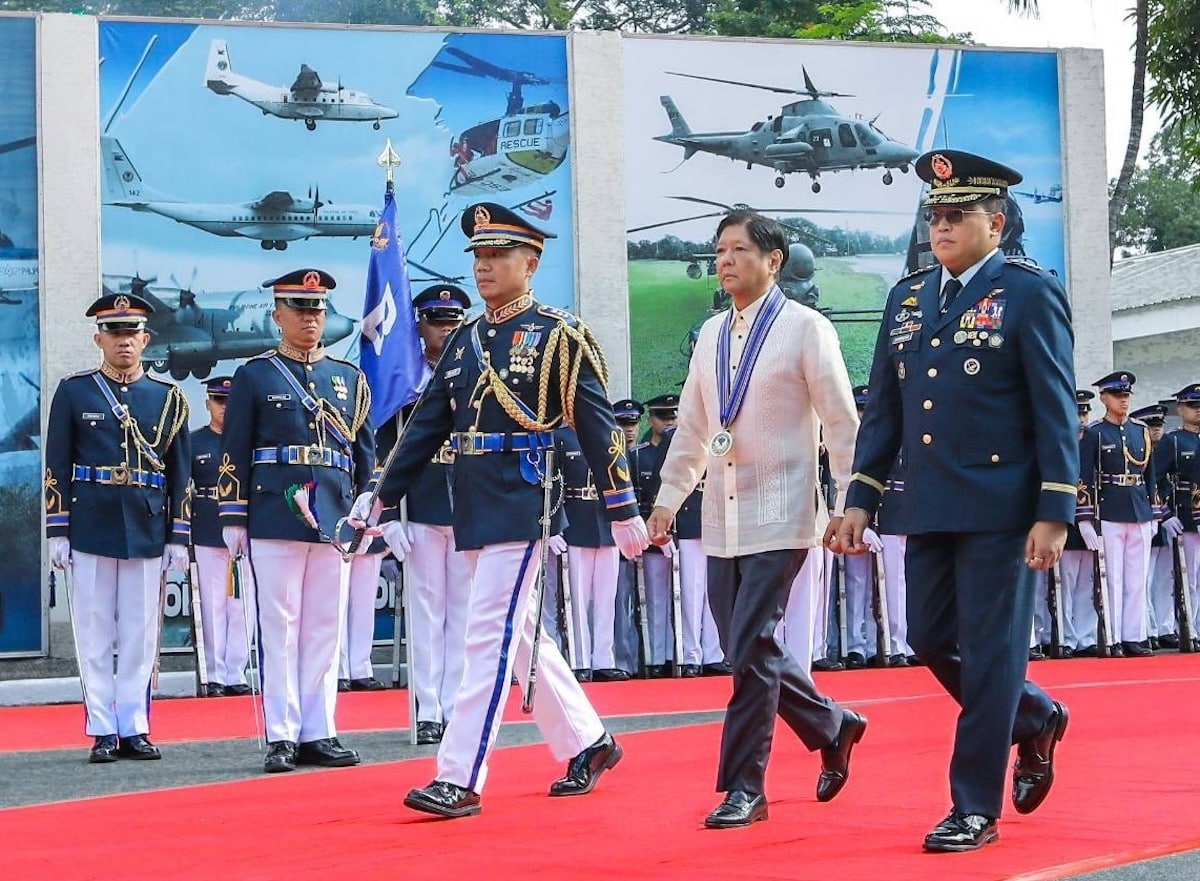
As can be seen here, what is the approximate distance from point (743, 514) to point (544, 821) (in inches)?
48.6

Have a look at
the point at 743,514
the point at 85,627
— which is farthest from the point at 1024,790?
the point at 85,627

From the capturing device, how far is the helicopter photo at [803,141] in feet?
56.0

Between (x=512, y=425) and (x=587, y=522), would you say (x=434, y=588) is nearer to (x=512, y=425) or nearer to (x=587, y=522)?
(x=512, y=425)

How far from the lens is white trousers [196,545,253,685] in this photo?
14.4m

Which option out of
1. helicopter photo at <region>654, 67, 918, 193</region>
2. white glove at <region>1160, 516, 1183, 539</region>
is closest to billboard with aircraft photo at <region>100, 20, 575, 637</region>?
helicopter photo at <region>654, 67, 918, 193</region>

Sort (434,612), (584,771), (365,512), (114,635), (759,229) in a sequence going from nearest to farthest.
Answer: (759,229) → (584,771) → (365,512) → (114,635) → (434,612)

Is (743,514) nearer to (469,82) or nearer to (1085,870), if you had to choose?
(1085,870)

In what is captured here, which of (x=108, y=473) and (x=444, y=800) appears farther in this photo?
(x=108, y=473)

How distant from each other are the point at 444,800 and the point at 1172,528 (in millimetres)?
12269

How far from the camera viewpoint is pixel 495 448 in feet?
23.0

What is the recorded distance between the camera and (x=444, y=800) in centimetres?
659

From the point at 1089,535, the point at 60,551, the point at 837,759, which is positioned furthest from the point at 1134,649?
the point at 837,759

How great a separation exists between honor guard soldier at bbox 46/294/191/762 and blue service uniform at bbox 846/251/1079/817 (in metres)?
5.03

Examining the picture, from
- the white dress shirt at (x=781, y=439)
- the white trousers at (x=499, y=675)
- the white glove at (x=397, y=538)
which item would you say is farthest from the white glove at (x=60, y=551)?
the white dress shirt at (x=781, y=439)
